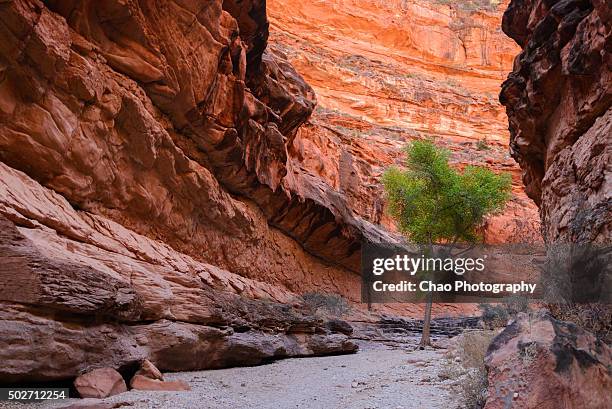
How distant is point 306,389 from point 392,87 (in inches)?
2072

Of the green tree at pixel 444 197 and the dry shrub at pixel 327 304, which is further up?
the green tree at pixel 444 197

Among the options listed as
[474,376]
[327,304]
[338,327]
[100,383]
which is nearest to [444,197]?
[327,304]

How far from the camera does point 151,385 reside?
6.34 metres

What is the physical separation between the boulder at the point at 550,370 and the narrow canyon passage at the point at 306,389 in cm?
168

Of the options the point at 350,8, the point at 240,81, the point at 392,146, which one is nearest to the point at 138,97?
the point at 240,81

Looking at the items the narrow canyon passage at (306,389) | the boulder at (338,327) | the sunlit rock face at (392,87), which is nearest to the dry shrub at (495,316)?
the narrow canyon passage at (306,389)

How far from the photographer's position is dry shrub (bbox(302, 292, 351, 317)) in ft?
68.9

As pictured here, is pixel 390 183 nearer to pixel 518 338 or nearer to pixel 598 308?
pixel 598 308

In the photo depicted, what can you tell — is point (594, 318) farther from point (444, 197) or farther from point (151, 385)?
point (444, 197)

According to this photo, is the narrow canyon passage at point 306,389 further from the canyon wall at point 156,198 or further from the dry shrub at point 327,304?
the dry shrub at point 327,304

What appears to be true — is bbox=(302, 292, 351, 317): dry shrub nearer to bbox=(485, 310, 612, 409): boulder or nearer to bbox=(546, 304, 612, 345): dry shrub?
bbox=(546, 304, 612, 345): dry shrub

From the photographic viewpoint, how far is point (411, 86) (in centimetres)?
5738

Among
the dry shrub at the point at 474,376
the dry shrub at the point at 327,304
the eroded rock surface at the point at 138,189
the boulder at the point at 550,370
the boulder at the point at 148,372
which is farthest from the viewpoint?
the dry shrub at the point at 327,304

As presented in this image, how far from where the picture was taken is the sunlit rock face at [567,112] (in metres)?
8.52
